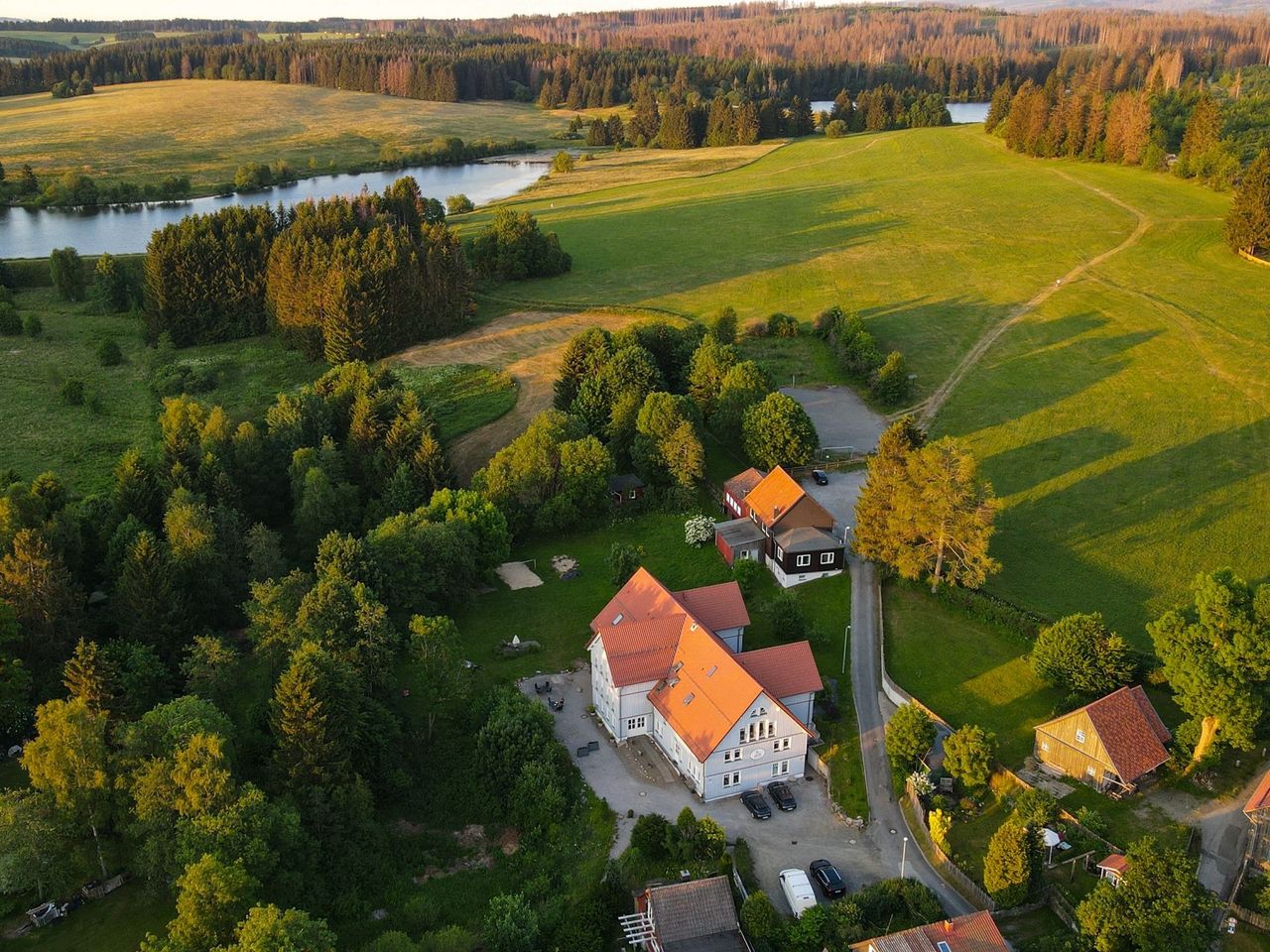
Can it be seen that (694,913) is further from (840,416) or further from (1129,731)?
(840,416)

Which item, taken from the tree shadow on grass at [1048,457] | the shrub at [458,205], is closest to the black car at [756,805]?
the tree shadow on grass at [1048,457]

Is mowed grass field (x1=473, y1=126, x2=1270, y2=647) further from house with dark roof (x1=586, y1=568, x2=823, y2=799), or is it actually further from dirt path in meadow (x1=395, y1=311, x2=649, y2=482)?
house with dark roof (x1=586, y1=568, x2=823, y2=799)

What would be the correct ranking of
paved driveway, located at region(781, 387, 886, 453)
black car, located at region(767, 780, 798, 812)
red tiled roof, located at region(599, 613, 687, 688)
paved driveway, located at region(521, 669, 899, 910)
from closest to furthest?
1. paved driveway, located at region(521, 669, 899, 910)
2. black car, located at region(767, 780, 798, 812)
3. red tiled roof, located at region(599, 613, 687, 688)
4. paved driveway, located at region(781, 387, 886, 453)

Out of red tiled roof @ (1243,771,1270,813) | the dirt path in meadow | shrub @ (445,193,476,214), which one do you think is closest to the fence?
red tiled roof @ (1243,771,1270,813)

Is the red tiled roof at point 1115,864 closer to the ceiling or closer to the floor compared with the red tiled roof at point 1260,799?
closer to the floor

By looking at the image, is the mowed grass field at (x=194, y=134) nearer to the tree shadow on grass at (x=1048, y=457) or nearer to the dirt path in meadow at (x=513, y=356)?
the dirt path in meadow at (x=513, y=356)

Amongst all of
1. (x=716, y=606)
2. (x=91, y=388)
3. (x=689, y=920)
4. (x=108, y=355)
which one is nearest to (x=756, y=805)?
(x=689, y=920)
